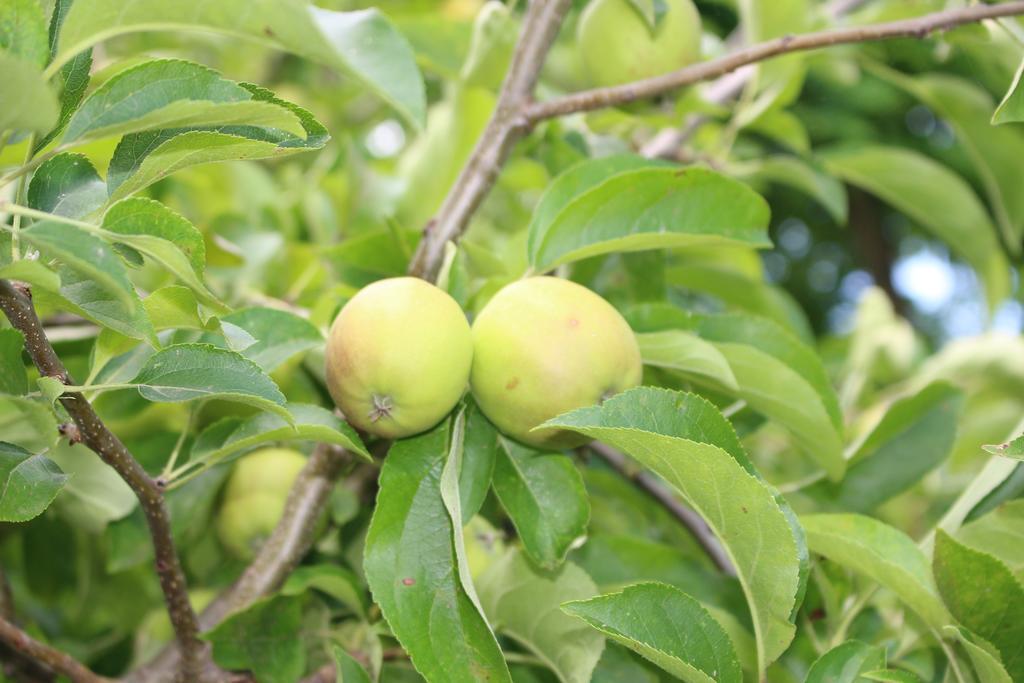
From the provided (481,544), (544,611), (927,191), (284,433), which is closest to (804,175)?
(927,191)

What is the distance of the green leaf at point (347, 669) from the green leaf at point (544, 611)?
0.45ft

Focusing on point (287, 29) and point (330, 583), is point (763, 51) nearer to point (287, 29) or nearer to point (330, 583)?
point (287, 29)

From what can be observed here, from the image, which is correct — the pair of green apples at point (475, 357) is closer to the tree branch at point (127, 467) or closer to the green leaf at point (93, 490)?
the tree branch at point (127, 467)

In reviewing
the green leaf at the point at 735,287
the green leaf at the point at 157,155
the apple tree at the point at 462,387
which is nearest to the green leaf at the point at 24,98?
the apple tree at the point at 462,387

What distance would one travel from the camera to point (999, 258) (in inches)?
61.2

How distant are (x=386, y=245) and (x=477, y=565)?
33 cm

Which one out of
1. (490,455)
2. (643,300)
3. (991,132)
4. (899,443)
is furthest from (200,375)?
(991,132)

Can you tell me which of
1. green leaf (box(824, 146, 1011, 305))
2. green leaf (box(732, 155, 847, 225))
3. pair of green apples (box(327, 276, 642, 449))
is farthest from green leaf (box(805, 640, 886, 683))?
green leaf (box(824, 146, 1011, 305))

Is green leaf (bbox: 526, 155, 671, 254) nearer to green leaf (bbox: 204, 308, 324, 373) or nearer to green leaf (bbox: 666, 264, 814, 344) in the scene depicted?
green leaf (bbox: 204, 308, 324, 373)

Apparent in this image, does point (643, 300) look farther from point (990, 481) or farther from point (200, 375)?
point (200, 375)

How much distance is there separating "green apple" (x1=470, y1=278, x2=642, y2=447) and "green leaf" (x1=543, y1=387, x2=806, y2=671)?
8 cm

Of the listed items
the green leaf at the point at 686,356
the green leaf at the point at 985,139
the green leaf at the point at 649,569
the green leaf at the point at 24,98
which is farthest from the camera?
the green leaf at the point at 985,139

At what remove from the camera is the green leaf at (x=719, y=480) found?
63cm

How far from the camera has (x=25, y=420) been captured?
0.65m
